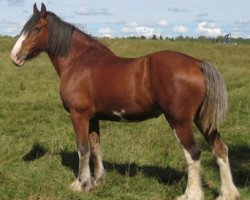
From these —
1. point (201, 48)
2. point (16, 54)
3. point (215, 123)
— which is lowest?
point (201, 48)

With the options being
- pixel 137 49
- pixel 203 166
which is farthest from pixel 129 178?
pixel 137 49

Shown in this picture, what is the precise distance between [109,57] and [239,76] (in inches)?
423

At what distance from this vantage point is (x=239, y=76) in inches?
623

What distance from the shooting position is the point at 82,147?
5.92m

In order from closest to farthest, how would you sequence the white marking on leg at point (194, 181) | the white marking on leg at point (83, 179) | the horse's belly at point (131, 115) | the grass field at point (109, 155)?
the white marking on leg at point (194, 181)
the horse's belly at point (131, 115)
the grass field at point (109, 155)
the white marking on leg at point (83, 179)

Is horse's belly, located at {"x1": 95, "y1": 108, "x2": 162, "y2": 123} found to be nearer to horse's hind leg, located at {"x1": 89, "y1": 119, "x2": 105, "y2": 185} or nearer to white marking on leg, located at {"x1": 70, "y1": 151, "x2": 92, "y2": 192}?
horse's hind leg, located at {"x1": 89, "y1": 119, "x2": 105, "y2": 185}

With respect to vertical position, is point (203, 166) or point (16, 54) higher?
point (16, 54)

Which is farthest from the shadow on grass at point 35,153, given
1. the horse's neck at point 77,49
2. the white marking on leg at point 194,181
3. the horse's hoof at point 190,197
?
the white marking on leg at point 194,181

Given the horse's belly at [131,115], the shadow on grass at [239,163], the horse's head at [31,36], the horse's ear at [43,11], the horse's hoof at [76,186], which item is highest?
the horse's ear at [43,11]

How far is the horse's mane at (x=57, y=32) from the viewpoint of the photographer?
609 centimetres

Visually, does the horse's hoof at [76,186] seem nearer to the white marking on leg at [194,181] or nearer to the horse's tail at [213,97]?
the white marking on leg at [194,181]

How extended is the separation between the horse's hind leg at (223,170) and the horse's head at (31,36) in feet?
8.97

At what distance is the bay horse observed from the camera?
5.11 metres

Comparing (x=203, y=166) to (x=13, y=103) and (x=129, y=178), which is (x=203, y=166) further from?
(x=13, y=103)
